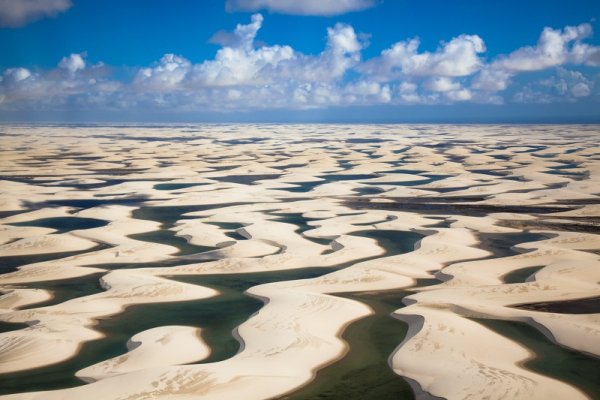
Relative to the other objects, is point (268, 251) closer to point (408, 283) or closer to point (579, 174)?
point (408, 283)

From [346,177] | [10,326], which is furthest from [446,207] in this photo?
[10,326]

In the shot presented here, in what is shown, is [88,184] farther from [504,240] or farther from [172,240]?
[504,240]

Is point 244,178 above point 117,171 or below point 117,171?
below

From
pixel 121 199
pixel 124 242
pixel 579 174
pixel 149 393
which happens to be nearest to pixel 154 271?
pixel 124 242

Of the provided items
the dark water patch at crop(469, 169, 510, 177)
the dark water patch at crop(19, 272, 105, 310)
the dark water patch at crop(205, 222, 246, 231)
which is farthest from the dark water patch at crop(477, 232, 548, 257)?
the dark water patch at crop(469, 169, 510, 177)

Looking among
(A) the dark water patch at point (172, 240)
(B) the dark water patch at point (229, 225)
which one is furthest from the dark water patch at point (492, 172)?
(A) the dark water patch at point (172, 240)

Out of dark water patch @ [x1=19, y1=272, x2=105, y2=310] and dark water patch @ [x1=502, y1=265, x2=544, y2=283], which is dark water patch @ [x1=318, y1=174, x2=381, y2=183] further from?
dark water patch @ [x1=19, y1=272, x2=105, y2=310]
